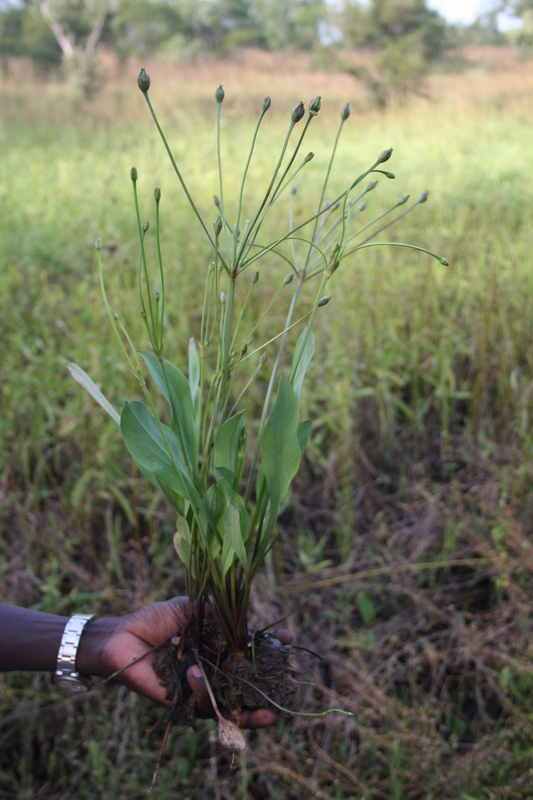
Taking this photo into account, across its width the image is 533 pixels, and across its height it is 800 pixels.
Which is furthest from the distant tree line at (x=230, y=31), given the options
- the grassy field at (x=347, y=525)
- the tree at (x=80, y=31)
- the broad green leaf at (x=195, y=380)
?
the broad green leaf at (x=195, y=380)

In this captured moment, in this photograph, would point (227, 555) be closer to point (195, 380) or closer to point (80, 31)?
point (195, 380)

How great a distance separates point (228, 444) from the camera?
0.70m

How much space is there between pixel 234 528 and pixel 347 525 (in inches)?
41.0

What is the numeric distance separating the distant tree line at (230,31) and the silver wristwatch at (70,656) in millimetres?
9205

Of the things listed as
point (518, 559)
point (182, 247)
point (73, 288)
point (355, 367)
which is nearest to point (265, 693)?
point (518, 559)

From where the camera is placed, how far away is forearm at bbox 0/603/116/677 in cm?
93

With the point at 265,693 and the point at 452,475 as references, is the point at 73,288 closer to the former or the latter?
the point at 452,475

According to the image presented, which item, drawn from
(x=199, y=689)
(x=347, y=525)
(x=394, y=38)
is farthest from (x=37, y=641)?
(x=394, y=38)

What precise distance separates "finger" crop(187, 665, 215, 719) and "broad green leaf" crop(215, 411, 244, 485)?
286 mm

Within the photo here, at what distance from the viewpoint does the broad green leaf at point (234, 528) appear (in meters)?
0.66

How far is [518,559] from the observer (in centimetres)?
148

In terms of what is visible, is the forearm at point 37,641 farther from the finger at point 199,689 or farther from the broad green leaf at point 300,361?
the broad green leaf at point 300,361

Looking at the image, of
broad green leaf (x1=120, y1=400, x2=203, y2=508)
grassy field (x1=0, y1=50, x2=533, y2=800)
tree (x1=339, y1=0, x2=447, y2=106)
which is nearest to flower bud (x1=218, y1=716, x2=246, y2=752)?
broad green leaf (x1=120, y1=400, x2=203, y2=508)

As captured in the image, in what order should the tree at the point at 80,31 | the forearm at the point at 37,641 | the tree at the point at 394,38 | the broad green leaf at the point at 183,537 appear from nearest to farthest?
1. the broad green leaf at the point at 183,537
2. the forearm at the point at 37,641
3. the tree at the point at 80,31
4. the tree at the point at 394,38
